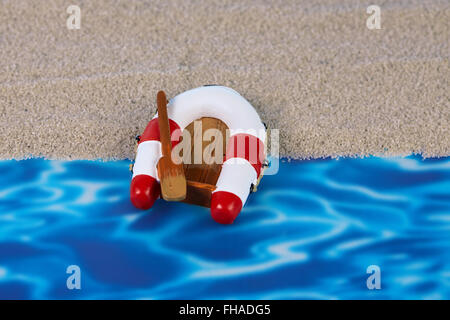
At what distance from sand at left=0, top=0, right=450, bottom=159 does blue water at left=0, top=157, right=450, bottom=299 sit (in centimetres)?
10

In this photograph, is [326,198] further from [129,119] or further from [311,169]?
[129,119]

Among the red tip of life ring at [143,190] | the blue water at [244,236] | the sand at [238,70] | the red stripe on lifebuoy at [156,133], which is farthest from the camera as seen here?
the sand at [238,70]

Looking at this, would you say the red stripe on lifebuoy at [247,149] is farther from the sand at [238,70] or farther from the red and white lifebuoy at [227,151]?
the sand at [238,70]

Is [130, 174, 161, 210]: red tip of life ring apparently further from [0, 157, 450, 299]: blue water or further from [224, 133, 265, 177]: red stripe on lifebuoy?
[224, 133, 265, 177]: red stripe on lifebuoy

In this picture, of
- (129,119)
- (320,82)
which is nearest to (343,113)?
(320,82)

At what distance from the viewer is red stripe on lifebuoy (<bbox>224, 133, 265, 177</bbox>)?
61.6 inches

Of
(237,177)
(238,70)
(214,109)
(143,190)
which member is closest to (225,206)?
(237,177)

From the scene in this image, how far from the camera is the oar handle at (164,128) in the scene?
156 centimetres

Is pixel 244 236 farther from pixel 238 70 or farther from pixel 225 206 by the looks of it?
pixel 238 70

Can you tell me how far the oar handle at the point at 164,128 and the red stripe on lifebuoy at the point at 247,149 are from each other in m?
0.14

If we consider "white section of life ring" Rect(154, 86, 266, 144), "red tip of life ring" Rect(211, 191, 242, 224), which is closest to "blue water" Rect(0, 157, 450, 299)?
"red tip of life ring" Rect(211, 191, 242, 224)

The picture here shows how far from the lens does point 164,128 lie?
158cm

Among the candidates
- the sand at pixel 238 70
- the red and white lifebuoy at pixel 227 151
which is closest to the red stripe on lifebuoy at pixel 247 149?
the red and white lifebuoy at pixel 227 151

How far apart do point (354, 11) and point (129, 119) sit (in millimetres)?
1108
